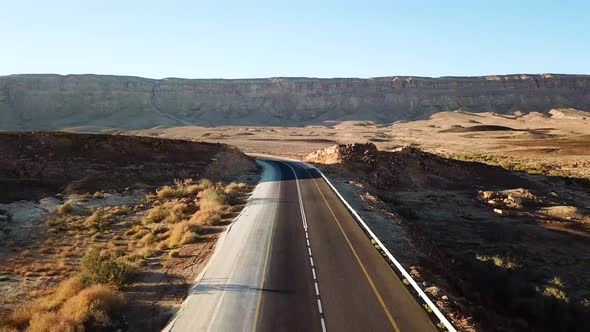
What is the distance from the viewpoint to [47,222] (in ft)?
89.1

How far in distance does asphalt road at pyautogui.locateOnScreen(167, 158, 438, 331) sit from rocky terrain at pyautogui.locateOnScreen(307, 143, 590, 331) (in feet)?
5.24

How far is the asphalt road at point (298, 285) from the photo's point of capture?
12.2m

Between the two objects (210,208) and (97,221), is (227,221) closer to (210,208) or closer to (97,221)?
(210,208)

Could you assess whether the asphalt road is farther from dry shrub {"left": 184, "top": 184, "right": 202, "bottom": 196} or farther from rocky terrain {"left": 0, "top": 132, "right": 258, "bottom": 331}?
dry shrub {"left": 184, "top": 184, "right": 202, "bottom": 196}

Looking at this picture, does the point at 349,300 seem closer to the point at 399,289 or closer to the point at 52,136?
the point at 399,289

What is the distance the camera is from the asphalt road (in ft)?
39.9

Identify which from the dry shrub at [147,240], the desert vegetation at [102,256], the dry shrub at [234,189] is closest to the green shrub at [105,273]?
the desert vegetation at [102,256]

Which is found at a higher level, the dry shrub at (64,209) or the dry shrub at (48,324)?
the dry shrub at (48,324)

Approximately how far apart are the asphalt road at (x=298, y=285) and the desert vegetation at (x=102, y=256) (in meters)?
1.38

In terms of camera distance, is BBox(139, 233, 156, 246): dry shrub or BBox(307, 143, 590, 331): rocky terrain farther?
BBox(139, 233, 156, 246): dry shrub

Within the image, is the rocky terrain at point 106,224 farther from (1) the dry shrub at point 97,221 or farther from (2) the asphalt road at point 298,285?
(2) the asphalt road at point 298,285

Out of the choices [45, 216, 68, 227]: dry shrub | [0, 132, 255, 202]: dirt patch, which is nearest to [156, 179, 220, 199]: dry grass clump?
[0, 132, 255, 202]: dirt patch

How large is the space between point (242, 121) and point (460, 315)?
185 m

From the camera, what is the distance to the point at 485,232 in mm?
29312
